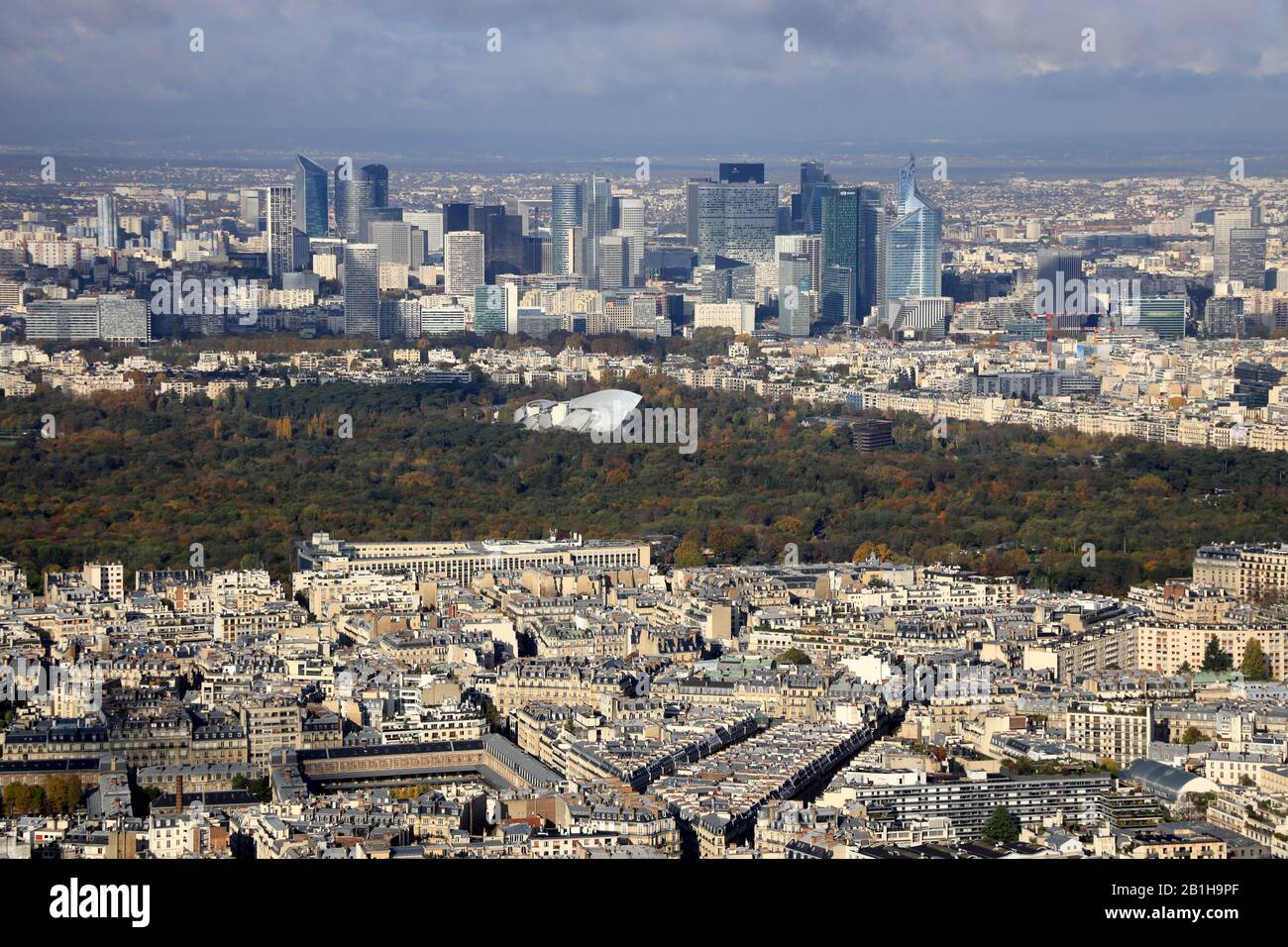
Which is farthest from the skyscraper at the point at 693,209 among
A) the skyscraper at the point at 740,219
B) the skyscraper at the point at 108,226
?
the skyscraper at the point at 108,226

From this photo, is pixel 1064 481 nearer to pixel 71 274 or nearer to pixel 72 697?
pixel 72 697

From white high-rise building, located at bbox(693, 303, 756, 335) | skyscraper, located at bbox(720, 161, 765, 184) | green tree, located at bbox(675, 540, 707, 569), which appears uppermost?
skyscraper, located at bbox(720, 161, 765, 184)

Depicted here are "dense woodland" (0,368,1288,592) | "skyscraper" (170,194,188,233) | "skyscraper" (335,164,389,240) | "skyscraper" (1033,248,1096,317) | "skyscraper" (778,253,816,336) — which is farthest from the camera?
"skyscraper" (335,164,389,240)

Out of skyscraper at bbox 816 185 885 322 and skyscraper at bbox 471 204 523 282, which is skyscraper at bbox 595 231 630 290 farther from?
skyscraper at bbox 816 185 885 322

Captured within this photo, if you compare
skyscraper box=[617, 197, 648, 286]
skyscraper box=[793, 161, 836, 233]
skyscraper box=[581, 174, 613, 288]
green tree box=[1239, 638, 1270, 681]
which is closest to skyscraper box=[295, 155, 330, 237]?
skyscraper box=[581, 174, 613, 288]
